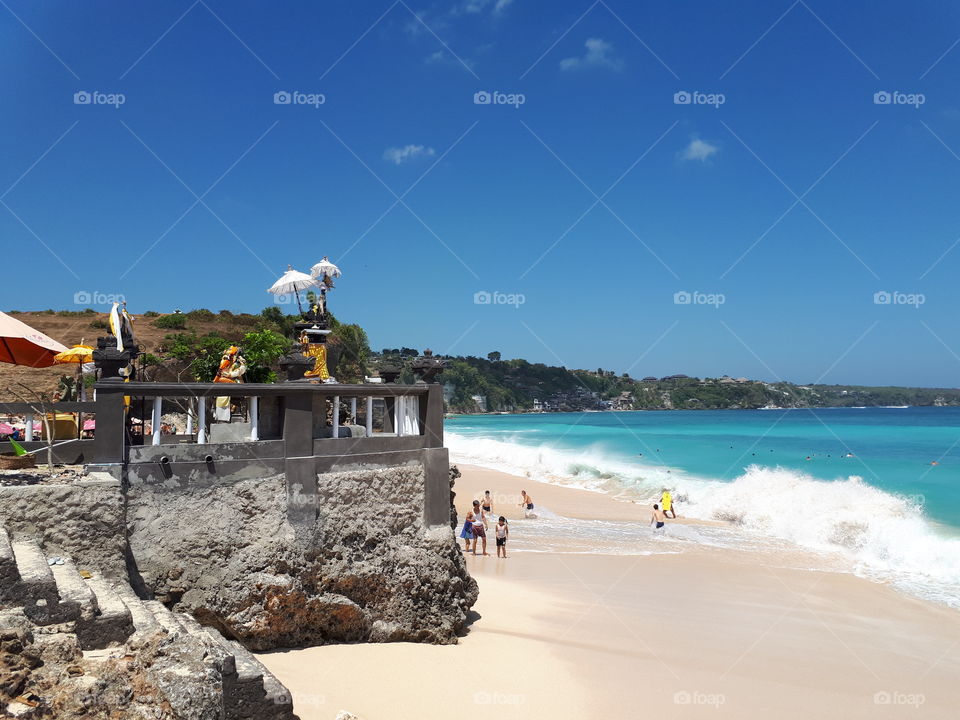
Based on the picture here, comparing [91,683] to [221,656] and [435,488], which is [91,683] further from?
[435,488]

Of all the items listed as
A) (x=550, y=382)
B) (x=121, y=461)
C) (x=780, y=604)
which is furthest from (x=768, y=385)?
(x=121, y=461)

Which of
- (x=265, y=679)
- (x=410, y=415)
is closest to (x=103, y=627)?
(x=265, y=679)

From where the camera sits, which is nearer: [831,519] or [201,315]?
[831,519]

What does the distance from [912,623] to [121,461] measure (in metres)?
13.4

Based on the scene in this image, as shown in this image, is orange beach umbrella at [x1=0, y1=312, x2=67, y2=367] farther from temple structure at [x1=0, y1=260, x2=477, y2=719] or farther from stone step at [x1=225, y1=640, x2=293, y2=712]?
stone step at [x1=225, y1=640, x2=293, y2=712]

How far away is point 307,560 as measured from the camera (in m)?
8.22

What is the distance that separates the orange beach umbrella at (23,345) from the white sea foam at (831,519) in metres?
15.3

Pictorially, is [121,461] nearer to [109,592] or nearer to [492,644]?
[109,592]

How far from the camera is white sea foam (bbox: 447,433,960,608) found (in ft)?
56.4

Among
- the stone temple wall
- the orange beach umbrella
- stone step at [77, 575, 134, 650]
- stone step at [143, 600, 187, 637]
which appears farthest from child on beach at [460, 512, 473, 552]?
stone step at [77, 575, 134, 650]

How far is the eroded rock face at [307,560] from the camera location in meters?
7.48

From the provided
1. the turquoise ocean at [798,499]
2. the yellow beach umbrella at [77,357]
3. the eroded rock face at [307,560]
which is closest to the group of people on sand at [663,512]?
the turquoise ocean at [798,499]

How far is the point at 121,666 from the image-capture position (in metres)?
4.61

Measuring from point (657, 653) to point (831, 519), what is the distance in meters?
14.6
